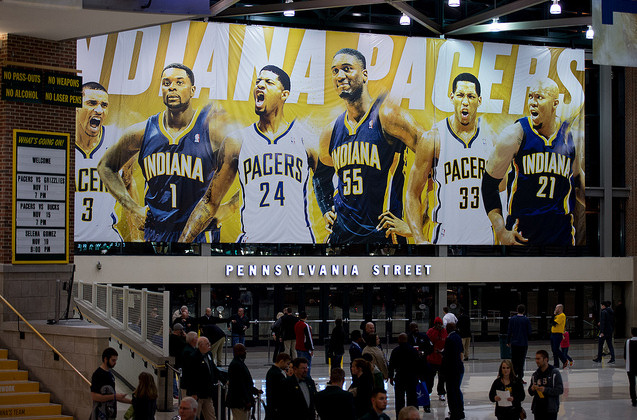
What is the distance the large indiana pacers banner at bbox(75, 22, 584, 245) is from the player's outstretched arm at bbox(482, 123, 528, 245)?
0.05m

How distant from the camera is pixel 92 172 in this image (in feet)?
97.5

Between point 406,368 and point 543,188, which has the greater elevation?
point 543,188

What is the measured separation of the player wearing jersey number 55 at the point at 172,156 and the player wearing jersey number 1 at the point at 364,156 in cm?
425

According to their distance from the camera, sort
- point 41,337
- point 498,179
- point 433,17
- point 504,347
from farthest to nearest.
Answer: point 433,17
point 498,179
point 504,347
point 41,337

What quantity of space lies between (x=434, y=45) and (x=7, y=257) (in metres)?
20.5

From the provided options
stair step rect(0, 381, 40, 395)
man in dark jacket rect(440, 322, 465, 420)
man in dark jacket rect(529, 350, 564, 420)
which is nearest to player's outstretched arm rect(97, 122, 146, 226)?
stair step rect(0, 381, 40, 395)

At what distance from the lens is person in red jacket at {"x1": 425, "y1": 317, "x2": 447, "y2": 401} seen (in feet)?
60.7

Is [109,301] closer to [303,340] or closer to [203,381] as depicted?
[303,340]

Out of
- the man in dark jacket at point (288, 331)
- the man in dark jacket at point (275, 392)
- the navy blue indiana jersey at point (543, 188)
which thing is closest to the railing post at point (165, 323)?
the man in dark jacket at point (275, 392)

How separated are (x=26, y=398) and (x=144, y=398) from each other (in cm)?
559

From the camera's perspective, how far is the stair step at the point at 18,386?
16391 mm

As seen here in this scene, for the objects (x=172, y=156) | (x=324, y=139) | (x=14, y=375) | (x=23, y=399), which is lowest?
(x=23, y=399)

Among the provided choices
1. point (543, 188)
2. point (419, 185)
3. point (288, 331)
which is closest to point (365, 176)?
point (419, 185)

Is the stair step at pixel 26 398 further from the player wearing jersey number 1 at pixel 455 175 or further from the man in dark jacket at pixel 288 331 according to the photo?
the player wearing jersey number 1 at pixel 455 175
